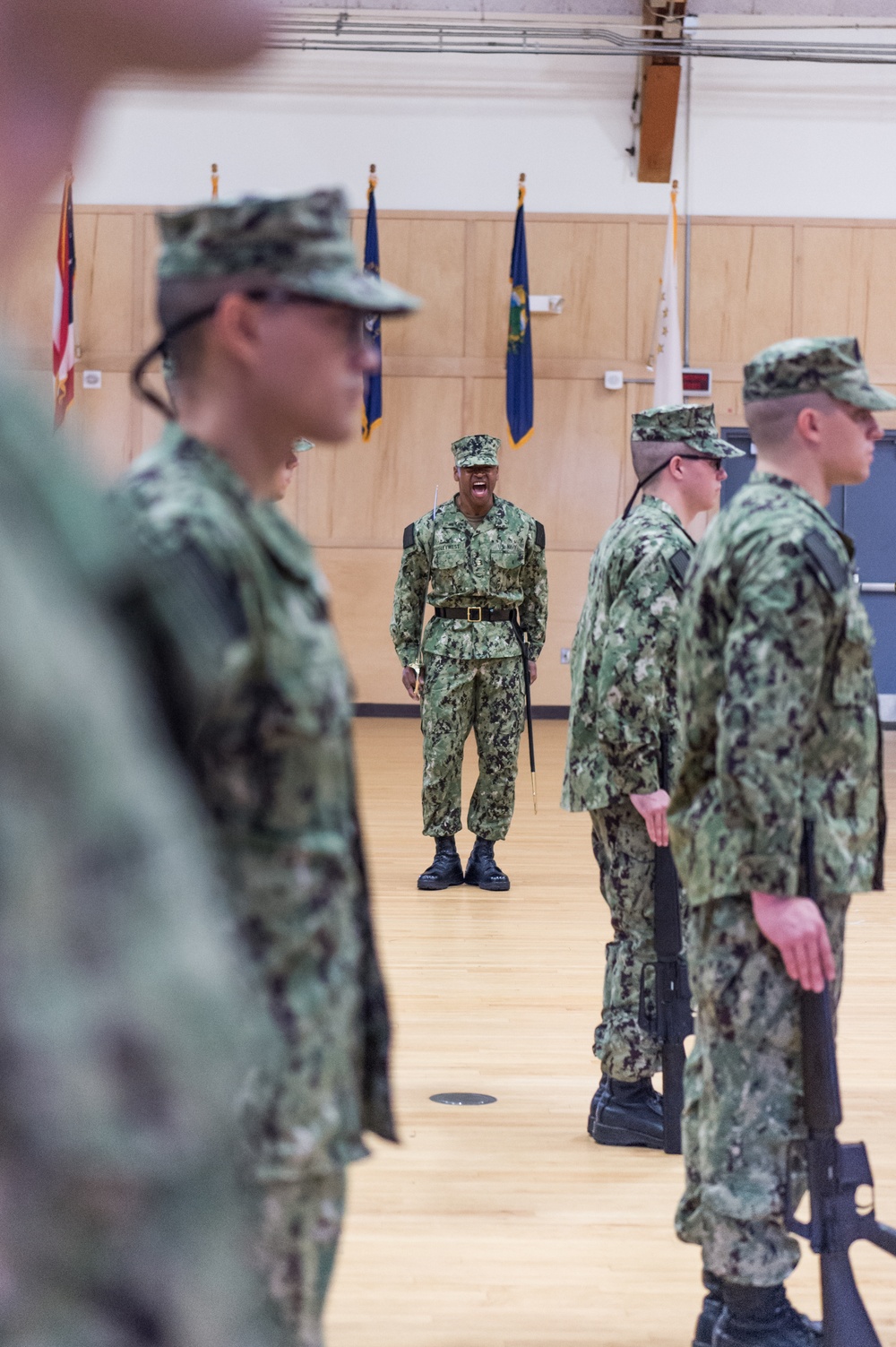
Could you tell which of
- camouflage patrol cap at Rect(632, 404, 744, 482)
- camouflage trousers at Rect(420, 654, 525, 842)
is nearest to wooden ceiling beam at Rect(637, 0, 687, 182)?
camouflage trousers at Rect(420, 654, 525, 842)

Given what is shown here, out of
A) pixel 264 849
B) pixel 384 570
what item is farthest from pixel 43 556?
pixel 384 570

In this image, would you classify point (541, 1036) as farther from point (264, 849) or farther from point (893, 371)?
point (893, 371)

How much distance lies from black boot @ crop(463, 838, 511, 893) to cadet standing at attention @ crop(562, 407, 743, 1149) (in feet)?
8.41

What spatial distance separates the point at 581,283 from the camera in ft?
41.0

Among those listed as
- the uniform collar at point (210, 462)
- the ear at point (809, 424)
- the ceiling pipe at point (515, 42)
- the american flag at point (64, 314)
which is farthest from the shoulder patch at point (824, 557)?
the ceiling pipe at point (515, 42)

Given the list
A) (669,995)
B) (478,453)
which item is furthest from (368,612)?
(669,995)

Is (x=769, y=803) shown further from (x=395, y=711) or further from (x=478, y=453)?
(x=395, y=711)

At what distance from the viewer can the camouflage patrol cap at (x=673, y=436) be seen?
3.64 m

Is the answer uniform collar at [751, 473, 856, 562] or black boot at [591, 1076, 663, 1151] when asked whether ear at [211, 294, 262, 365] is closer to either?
uniform collar at [751, 473, 856, 562]

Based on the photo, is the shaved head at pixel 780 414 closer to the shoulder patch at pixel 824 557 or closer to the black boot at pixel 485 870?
the shoulder patch at pixel 824 557

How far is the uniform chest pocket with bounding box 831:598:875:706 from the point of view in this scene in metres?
2.35

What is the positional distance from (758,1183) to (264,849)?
135 centimetres

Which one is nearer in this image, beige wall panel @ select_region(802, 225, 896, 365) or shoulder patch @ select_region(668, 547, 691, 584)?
shoulder patch @ select_region(668, 547, 691, 584)

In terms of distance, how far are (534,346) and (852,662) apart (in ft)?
34.8
